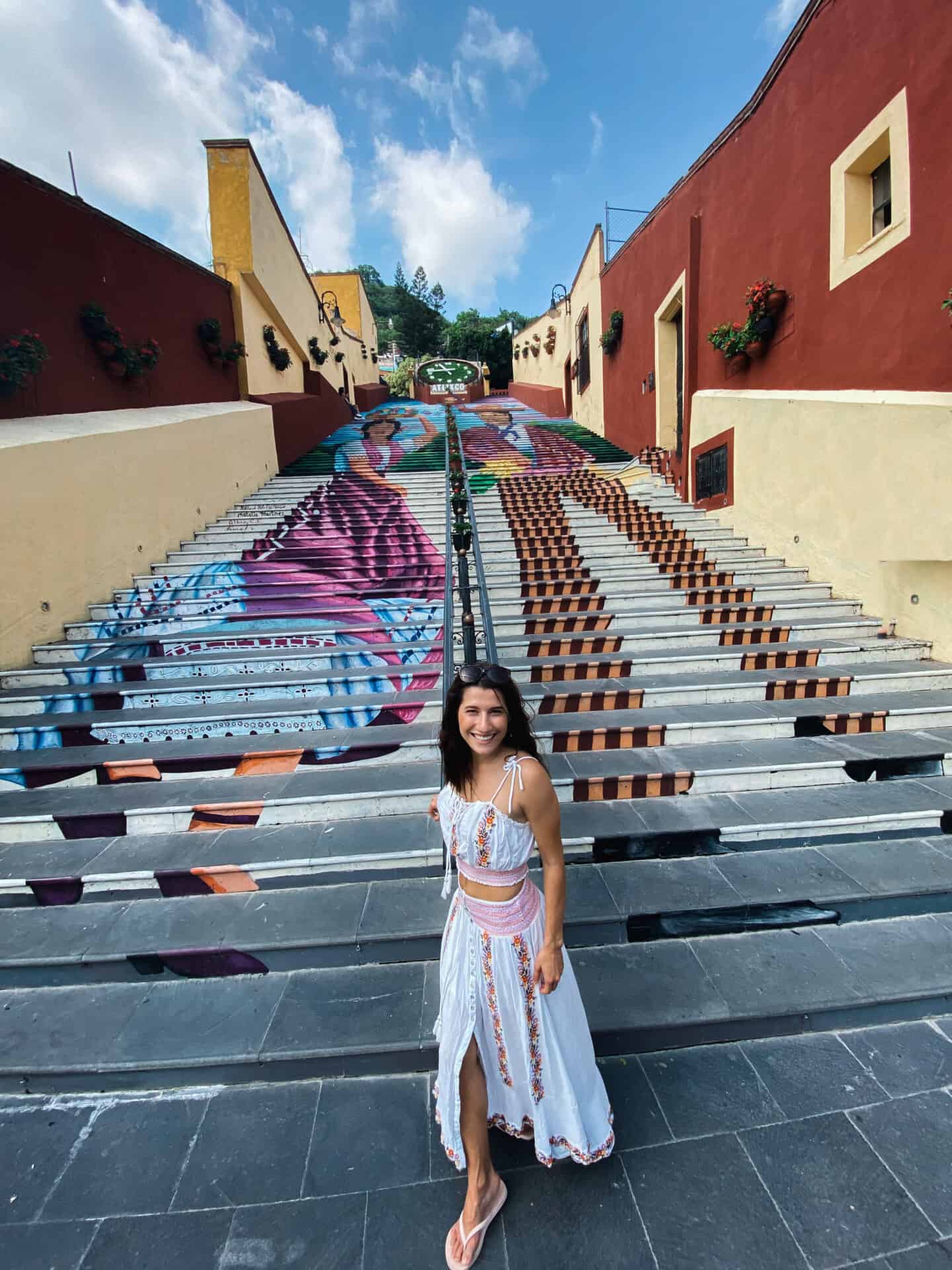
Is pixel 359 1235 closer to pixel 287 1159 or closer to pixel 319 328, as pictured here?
pixel 287 1159

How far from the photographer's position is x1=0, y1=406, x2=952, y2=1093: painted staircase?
2.19 metres

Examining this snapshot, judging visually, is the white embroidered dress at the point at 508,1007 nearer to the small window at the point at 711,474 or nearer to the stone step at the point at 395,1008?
the stone step at the point at 395,1008

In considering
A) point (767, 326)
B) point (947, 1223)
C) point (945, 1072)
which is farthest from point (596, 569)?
point (947, 1223)

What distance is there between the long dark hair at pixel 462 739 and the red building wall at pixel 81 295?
226 inches

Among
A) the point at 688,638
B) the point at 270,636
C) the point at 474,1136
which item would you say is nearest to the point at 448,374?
the point at 270,636

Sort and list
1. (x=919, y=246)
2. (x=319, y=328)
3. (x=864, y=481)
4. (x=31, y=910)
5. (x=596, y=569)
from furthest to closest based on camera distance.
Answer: (x=319, y=328), (x=596, y=569), (x=864, y=481), (x=919, y=246), (x=31, y=910)

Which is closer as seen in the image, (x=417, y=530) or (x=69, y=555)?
(x=69, y=555)

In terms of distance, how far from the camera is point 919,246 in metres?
4.30

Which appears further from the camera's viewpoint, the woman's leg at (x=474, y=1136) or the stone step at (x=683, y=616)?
the stone step at (x=683, y=616)

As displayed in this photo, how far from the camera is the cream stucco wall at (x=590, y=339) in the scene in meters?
12.8

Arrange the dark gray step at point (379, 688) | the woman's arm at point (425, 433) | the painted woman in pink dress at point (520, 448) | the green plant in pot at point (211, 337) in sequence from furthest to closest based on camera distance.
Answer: the woman's arm at point (425, 433), the painted woman in pink dress at point (520, 448), the green plant in pot at point (211, 337), the dark gray step at point (379, 688)

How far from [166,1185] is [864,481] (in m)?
5.89

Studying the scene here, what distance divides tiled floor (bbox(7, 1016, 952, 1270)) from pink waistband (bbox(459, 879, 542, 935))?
83 cm

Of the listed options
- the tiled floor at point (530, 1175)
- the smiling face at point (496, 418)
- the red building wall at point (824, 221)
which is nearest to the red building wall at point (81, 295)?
the tiled floor at point (530, 1175)
